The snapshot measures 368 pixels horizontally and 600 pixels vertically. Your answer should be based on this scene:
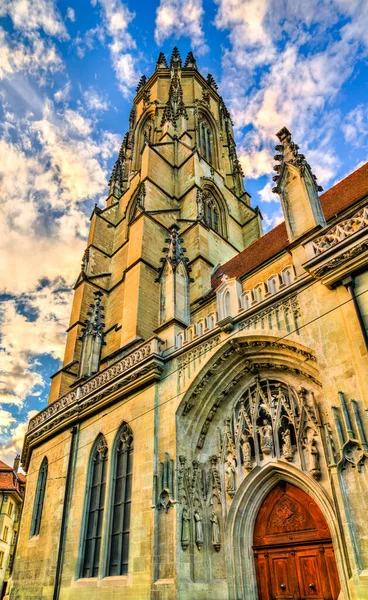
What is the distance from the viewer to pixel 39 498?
44.2 ft

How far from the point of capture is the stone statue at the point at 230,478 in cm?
864

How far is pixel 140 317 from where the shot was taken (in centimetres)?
1484

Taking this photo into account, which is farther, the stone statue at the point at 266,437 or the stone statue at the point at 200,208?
the stone statue at the point at 200,208

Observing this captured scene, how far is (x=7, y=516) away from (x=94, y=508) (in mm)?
24144

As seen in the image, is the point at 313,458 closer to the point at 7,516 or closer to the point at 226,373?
the point at 226,373

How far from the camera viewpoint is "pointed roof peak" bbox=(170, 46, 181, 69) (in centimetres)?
3094

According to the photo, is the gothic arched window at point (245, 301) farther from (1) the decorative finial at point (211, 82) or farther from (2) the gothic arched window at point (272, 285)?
(1) the decorative finial at point (211, 82)

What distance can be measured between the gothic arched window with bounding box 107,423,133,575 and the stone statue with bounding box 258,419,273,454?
355 cm

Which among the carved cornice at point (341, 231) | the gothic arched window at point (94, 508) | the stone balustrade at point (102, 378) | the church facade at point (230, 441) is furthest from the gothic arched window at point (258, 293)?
the gothic arched window at point (94, 508)

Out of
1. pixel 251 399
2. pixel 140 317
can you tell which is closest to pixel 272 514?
pixel 251 399

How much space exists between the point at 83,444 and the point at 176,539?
16.0 ft

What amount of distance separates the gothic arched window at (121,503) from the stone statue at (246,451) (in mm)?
3009

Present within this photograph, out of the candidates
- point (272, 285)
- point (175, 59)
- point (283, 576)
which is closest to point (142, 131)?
point (175, 59)

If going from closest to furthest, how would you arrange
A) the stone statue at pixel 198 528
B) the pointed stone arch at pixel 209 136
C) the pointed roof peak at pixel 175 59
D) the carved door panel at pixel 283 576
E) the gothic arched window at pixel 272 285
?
the carved door panel at pixel 283 576 < the stone statue at pixel 198 528 < the gothic arched window at pixel 272 285 < the pointed stone arch at pixel 209 136 < the pointed roof peak at pixel 175 59
